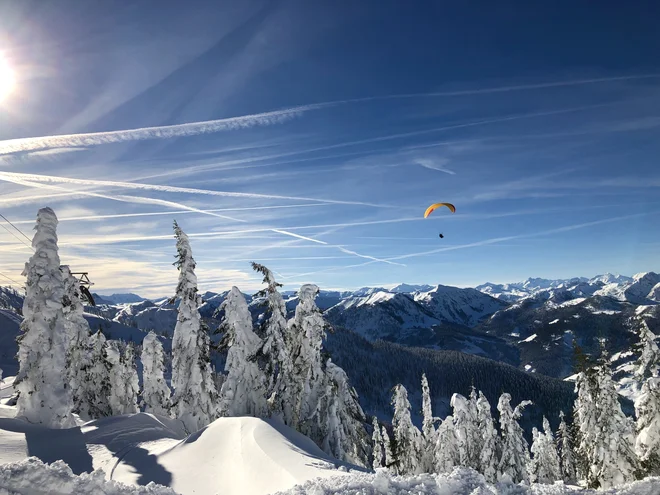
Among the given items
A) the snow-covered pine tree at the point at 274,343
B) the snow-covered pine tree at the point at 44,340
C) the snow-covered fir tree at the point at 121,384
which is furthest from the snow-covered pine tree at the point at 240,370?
the snow-covered fir tree at the point at 121,384

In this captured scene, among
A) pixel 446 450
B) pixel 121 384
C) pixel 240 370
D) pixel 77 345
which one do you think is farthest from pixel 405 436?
pixel 77 345

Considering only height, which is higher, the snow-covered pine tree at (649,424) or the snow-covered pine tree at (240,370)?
the snow-covered pine tree at (240,370)

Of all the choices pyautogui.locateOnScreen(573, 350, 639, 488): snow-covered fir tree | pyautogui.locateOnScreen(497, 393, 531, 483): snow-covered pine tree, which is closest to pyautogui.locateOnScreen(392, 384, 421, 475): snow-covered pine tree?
pyautogui.locateOnScreen(497, 393, 531, 483): snow-covered pine tree

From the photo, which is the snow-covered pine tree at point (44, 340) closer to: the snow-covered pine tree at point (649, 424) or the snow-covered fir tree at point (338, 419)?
the snow-covered fir tree at point (338, 419)

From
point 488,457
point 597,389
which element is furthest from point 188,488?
point 488,457

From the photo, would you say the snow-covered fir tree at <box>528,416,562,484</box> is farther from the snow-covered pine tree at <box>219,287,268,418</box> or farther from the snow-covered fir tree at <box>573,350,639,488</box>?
the snow-covered pine tree at <box>219,287,268,418</box>

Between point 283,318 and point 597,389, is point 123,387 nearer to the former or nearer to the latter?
point 283,318

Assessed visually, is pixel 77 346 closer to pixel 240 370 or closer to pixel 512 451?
pixel 240 370
